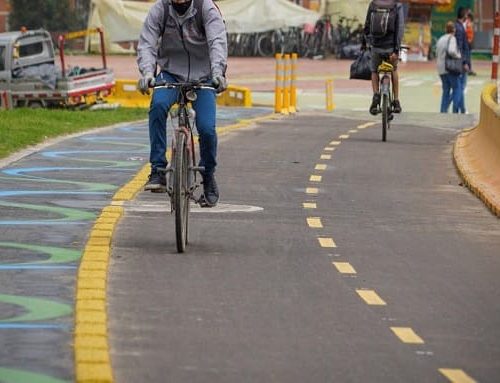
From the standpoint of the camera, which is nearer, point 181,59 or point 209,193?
point 181,59

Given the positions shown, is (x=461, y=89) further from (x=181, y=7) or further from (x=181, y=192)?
(x=181, y=192)

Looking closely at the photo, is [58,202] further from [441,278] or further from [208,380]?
[208,380]

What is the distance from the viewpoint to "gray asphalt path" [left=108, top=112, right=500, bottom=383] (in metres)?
7.66

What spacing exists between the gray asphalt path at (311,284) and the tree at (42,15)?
48185mm

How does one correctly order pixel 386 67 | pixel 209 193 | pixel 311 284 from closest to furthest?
pixel 311 284 < pixel 209 193 < pixel 386 67

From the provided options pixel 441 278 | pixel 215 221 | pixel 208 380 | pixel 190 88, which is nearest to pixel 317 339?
pixel 208 380

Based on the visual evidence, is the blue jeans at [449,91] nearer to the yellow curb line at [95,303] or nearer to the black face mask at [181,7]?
the yellow curb line at [95,303]

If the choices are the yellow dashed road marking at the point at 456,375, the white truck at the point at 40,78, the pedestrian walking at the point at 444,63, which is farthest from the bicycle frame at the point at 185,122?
the white truck at the point at 40,78

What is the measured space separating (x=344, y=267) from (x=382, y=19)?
38.1 ft

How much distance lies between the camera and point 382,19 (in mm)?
22016

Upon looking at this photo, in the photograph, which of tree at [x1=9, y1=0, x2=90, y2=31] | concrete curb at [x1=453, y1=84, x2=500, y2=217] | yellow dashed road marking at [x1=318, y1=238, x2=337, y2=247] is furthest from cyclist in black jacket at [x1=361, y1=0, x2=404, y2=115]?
tree at [x1=9, y1=0, x2=90, y2=31]

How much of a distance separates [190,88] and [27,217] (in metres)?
2.06

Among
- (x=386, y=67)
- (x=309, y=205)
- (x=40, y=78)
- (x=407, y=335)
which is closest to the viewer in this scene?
(x=407, y=335)

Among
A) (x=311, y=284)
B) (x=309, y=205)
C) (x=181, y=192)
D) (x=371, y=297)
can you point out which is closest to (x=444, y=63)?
(x=309, y=205)
